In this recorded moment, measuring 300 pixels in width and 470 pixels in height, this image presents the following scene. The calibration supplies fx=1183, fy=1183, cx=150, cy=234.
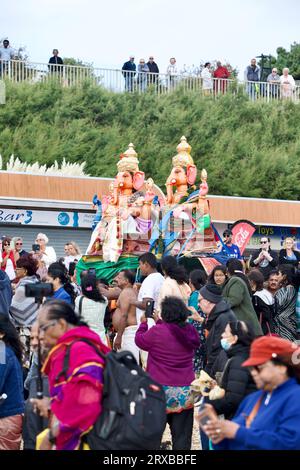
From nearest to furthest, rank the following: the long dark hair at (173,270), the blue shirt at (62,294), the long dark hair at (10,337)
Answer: the long dark hair at (10,337), the blue shirt at (62,294), the long dark hair at (173,270)

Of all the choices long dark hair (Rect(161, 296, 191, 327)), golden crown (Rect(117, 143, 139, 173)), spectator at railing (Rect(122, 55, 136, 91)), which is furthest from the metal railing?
long dark hair (Rect(161, 296, 191, 327))

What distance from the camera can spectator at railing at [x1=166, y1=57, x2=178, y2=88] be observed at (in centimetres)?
3738

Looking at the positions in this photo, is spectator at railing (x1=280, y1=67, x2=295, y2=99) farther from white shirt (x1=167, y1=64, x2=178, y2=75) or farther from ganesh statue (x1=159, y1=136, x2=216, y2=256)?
ganesh statue (x1=159, y1=136, x2=216, y2=256)

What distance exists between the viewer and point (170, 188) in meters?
20.2

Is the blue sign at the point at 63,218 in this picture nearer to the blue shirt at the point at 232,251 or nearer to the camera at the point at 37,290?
the blue shirt at the point at 232,251

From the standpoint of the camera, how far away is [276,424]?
6273 millimetres

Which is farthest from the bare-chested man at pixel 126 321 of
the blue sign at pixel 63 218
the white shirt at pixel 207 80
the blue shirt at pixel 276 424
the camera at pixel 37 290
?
the white shirt at pixel 207 80

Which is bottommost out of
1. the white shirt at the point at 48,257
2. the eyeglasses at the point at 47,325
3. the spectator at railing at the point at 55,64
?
the white shirt at the point at 48,257

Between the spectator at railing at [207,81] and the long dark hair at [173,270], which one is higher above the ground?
the spectator at railing at [207,81]

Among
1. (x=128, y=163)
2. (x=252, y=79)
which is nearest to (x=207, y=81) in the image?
(x=252, y=79)

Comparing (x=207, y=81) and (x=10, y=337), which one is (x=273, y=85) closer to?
(x=207, y=81)

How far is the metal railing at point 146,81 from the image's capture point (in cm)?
3412

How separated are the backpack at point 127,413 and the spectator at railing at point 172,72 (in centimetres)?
3115

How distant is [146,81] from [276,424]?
30.9 m
